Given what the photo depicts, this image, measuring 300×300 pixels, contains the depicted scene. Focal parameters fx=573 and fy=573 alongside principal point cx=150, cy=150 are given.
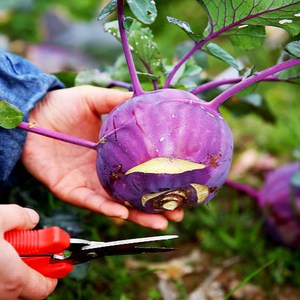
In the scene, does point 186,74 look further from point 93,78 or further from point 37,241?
point 37,241

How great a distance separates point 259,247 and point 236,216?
171 millimetres

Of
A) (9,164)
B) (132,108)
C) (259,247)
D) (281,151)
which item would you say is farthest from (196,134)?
(281,151)

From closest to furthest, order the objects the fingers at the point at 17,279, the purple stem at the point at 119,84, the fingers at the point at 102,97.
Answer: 1. the fingers at the point at 17,279
2. the fingers at the point at 102,97
3. the purple stem at the point at 119,84

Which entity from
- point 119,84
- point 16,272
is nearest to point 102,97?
point 119,84

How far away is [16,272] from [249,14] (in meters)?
0.61

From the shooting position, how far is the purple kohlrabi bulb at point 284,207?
1.56 meters

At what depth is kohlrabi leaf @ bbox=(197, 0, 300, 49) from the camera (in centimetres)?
102

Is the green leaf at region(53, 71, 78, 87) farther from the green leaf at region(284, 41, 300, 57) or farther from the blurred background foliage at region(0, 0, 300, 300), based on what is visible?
the green leaf at region(284, 41, 300, 57)

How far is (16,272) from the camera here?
2.86ft

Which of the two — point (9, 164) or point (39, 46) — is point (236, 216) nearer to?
point (9, 164)

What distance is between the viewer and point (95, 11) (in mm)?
2854

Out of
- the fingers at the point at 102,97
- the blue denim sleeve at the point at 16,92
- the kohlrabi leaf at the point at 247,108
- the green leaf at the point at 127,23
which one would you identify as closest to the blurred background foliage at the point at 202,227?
the kohlrabi leaf at the point at 247,108

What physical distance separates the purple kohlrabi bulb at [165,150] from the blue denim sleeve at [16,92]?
0.24m

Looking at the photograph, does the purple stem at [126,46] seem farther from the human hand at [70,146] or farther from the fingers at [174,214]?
the fingers at [174,214]
